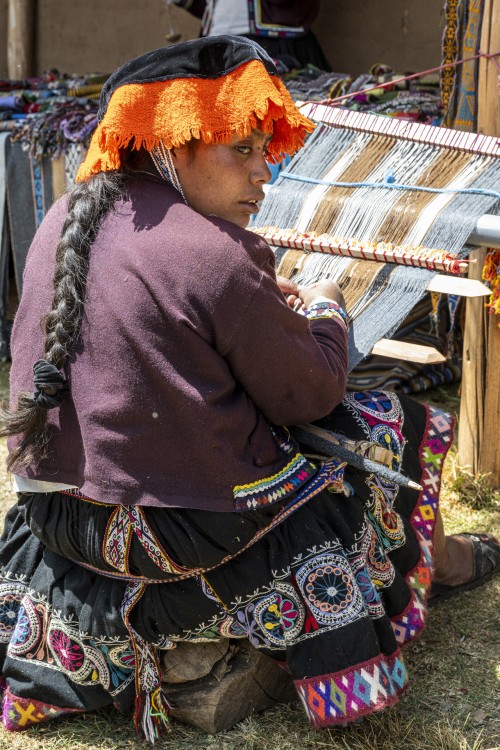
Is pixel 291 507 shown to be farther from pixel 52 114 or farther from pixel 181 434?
pixel 52 114

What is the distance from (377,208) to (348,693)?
1.51 m

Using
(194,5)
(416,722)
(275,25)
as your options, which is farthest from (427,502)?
(194,5)

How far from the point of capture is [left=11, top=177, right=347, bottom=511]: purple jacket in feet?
6.23

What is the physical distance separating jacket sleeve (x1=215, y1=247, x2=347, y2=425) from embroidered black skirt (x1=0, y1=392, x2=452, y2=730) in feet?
0.76

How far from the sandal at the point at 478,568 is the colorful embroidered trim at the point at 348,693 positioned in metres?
0.76

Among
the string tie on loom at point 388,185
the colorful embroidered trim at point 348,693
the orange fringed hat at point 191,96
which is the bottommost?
the colorful embroidered trim at point 348,693

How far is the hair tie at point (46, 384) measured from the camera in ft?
6.39

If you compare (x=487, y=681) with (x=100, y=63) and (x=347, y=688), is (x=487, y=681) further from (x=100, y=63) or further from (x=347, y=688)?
(x=100, y=63)

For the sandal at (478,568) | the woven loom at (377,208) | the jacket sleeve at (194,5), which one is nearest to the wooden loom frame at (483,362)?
the woven loom at (377,208)

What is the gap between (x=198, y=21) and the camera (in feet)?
22.4

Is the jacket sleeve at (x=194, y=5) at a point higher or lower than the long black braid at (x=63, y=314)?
higher

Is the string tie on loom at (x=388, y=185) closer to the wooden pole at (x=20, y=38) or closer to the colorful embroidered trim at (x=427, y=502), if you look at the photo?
the colorful embroidered trim at (x=427, y=502)

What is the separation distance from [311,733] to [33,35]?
651cm

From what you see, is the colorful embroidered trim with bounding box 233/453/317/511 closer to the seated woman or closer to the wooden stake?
the seated woman
